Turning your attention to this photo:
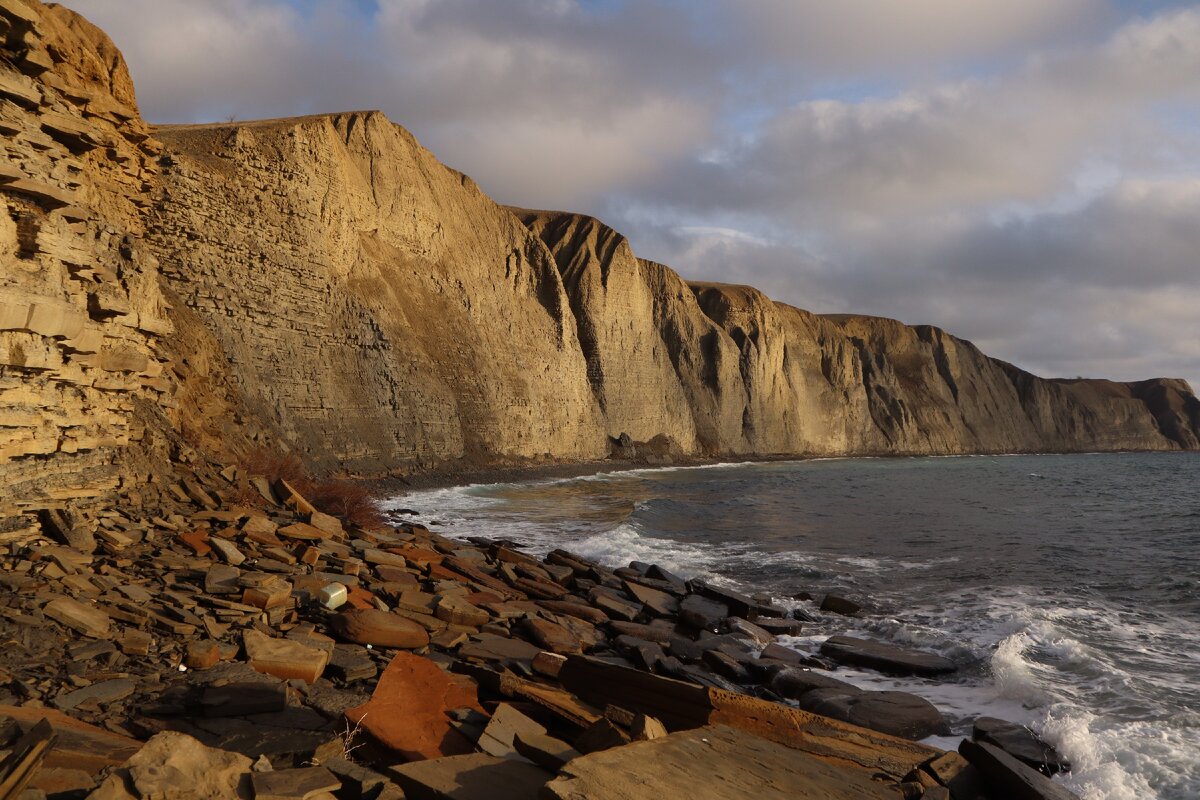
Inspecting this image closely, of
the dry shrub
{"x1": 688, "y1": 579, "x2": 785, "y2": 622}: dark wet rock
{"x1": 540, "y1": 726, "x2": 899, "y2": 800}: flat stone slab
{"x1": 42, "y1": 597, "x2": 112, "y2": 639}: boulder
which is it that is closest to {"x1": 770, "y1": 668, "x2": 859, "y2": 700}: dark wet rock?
{"x1": 688, "y1": 579, "x2": 785, "y2": 622}: dark wet rock

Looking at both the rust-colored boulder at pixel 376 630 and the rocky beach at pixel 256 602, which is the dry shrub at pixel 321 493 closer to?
the rocky beach at pixel 256 602

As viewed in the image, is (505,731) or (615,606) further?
(615,606)

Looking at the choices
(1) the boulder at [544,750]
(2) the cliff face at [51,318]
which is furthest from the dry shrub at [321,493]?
(1) the boulder at [544,750]

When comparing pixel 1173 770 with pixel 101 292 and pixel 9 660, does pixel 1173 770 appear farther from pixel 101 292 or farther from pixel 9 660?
pixel 101 292

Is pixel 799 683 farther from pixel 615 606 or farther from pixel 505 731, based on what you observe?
pixel 505 731

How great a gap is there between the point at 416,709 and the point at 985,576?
42.5 ft

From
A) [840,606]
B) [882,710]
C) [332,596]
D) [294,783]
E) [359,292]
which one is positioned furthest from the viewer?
[359,292]

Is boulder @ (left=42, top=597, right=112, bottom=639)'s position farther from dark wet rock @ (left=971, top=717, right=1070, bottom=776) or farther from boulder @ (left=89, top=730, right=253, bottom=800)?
dark wet rock @ (left=971, top=717, right=1070, bottom=776)

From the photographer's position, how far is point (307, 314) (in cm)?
2583

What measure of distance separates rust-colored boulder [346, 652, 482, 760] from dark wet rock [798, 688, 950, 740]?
3.55 meters

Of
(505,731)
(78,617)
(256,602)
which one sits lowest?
(505,731)

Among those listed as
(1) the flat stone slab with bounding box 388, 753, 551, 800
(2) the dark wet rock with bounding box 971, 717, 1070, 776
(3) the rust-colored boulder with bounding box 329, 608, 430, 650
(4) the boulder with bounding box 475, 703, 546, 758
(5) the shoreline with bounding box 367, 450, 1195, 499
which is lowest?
(5) the shoreline with bounding box 367, 450, 1195, 499

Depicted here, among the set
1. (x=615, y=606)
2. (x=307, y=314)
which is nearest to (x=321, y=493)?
(x=615, y=606)

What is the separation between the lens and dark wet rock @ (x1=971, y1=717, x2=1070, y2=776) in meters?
5.96
